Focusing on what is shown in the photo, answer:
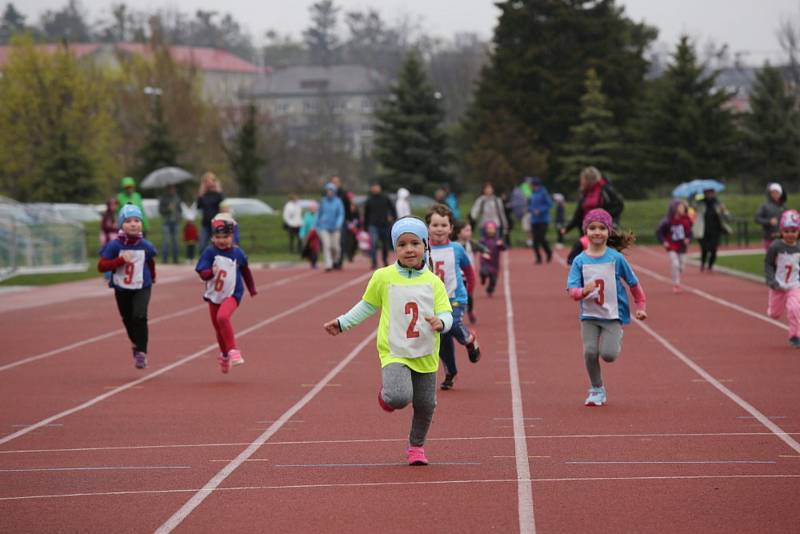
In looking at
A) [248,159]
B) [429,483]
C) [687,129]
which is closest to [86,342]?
[429,483]

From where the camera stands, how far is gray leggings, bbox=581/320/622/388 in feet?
38.5

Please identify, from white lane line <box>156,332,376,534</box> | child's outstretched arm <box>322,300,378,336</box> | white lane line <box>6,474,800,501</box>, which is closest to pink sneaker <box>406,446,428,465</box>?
white lane line <box>6,474,800,501</box>

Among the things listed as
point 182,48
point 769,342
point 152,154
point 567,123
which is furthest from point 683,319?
point 182,48

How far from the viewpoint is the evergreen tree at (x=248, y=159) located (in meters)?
78.1

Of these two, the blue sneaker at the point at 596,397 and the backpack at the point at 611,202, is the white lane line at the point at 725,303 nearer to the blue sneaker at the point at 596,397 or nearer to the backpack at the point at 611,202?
the backpack at the point at 611,202

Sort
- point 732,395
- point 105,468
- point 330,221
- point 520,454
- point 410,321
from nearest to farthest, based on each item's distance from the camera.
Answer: point 410,321 → point 105,468 → point 520,454 → point 732,395 → point 330,221

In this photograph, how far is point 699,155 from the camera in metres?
73.9

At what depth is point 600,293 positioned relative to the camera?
11.8 metres

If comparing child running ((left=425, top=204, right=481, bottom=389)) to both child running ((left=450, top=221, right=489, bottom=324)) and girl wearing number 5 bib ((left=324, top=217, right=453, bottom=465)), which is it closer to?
child running ((left=450, top=221, right=489, bottom=324))

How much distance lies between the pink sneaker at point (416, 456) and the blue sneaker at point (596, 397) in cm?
299

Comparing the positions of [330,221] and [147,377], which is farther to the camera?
[330,221]

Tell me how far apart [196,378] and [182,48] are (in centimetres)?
15663

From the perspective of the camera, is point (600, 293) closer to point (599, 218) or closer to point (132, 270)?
point (599, 218)

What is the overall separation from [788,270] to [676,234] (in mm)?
10799
